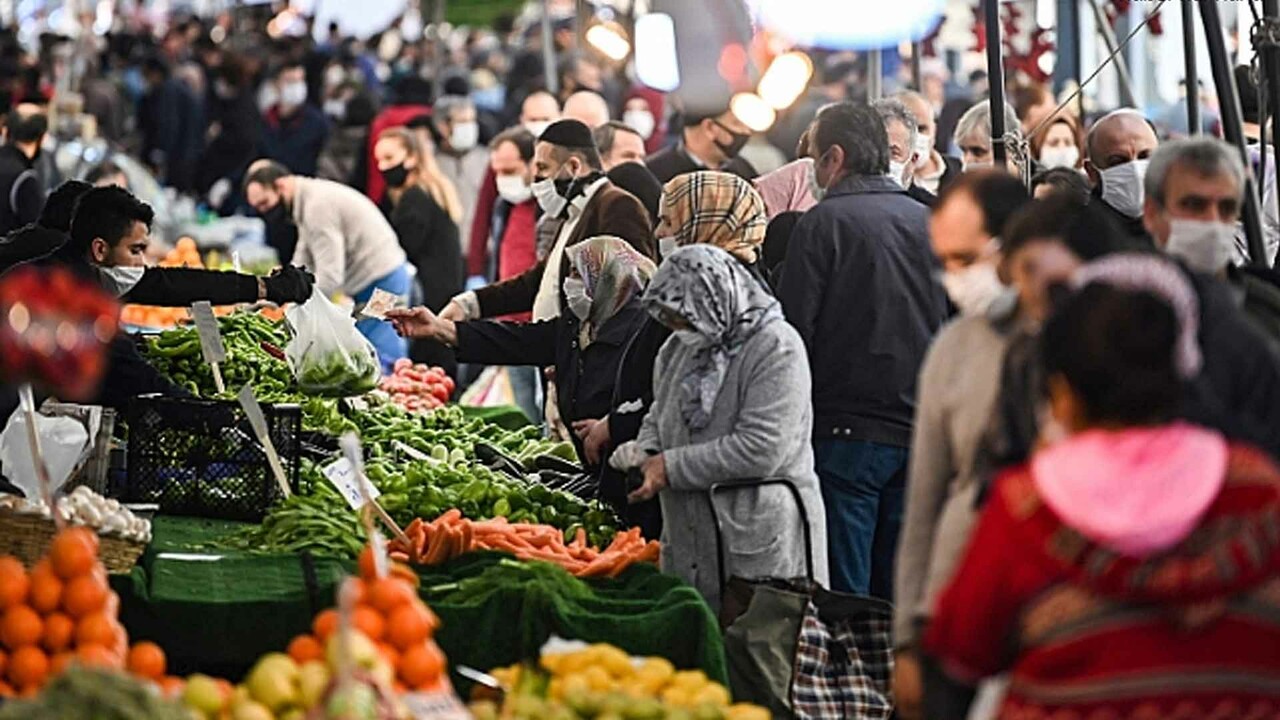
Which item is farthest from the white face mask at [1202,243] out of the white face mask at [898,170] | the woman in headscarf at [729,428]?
the white face mask at [898,170]

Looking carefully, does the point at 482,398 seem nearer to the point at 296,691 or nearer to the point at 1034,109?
the point at 1034,109

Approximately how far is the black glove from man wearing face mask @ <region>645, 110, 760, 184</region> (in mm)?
2478

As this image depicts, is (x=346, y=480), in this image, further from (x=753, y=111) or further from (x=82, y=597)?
(x=753, y=111)

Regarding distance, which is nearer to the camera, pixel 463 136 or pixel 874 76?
pixel 874 76

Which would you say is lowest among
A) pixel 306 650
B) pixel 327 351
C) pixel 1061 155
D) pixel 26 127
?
pixel 306 650

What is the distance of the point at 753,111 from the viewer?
10750mm

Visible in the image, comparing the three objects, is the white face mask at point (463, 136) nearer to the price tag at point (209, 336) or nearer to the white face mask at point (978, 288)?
the price tag at point (209, 336)

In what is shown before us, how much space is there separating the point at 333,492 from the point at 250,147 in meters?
13.9

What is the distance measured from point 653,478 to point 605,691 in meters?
1.44

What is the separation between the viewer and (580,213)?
382 inches

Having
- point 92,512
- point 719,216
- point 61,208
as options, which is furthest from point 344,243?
point 92,512

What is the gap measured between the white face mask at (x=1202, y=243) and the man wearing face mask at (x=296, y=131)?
14.1 metres

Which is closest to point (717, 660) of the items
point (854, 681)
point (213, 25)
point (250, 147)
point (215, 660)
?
point (854, 681)

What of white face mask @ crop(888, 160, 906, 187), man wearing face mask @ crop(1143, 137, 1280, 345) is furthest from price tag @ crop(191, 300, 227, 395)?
man wearing face mask @ crop(1143, 137, 1280, 345)
